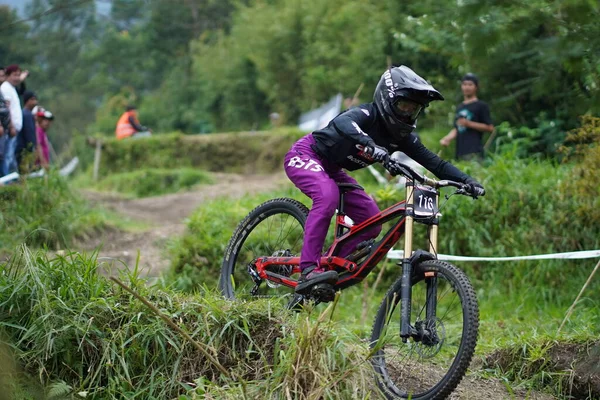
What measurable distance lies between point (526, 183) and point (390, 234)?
4.12 m

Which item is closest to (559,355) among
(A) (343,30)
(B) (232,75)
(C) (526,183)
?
(C) (526,183)

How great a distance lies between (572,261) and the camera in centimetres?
824

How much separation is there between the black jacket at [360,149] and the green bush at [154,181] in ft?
45.0

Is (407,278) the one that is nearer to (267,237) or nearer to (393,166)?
(393,166)

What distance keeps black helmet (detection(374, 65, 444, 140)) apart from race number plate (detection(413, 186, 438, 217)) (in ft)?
1.77

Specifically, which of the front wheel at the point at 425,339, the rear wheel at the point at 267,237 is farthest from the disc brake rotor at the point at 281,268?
the front wheel at the point at 425,339

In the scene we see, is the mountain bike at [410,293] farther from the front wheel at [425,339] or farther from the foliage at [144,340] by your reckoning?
the foliage at [144,340]

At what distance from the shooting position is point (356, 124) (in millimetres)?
5547

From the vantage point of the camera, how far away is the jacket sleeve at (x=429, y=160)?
5.73 metres

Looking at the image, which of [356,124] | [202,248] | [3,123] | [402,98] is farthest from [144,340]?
[3,123]

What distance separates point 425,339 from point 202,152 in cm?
1871

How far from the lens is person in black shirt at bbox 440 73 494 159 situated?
407 inches

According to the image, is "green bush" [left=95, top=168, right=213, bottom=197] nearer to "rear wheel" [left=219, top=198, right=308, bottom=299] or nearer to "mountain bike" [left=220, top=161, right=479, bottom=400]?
"rear wheel" [left=219, top=198, right=308, bottom=299]

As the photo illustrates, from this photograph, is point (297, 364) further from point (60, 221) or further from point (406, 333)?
point (60, 221)
